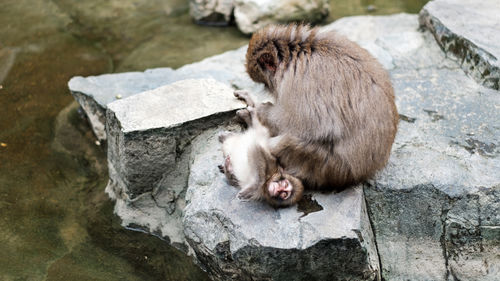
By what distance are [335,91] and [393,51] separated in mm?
2324

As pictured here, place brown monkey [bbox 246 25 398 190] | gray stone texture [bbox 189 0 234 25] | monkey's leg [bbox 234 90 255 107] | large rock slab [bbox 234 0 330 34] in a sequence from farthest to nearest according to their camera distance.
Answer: gray stone texture [bbox 189 0 234 25] < large rock slab [bbox 234 0 330 34] < monkey's leg [bbox 234 90 255 107] < brown monkey [bbox 246 25 398 190]

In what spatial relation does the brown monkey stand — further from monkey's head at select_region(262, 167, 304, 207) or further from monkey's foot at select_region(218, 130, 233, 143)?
monkey's foot at select_region(218, 130, 233, 143)

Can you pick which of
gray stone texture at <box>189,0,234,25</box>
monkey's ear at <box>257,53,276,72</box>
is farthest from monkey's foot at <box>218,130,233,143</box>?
gray stone texture at <box>189,0,234,25</box>

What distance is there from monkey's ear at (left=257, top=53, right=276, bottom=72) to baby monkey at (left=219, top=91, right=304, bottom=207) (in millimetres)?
433

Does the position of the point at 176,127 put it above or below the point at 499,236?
above

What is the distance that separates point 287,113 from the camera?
12.2 feet

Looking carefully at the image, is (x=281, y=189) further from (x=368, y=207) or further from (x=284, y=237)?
Result: (x=368, y=207)

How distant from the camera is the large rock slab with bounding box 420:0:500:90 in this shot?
4828mm

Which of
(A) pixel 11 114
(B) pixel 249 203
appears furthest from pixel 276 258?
(A) pixel 11 114

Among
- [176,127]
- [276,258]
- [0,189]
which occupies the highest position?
[176,127]

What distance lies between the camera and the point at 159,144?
4273 millimetres

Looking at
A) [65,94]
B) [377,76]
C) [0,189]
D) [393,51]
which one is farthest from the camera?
[65,94]

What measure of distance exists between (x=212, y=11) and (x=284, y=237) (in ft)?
16.8

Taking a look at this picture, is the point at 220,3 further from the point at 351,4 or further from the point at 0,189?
the point at 0,189
